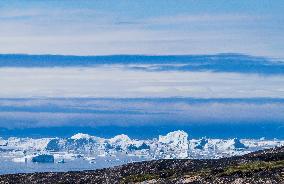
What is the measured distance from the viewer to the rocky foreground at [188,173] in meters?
85.2

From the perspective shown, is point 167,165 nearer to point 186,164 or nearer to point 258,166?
point 186,164

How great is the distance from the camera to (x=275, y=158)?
102m

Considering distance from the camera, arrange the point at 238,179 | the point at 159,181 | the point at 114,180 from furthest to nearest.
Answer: the point at 114,180 < the point at 159,181 < the point at 238,179

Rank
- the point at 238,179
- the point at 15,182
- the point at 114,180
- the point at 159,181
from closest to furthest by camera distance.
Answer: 1. the point at 238,179
2. the point at 159,181
3. the point at 114,180
4. the point at 15,182

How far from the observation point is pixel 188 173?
9412 centimetres

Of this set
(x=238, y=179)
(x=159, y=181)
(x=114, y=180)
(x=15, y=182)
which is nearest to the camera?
(x=238, y=179)

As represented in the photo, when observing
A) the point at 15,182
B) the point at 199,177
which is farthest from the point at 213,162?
the point at 15,182

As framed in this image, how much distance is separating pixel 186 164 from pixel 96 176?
12.5 metres

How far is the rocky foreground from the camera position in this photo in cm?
8519

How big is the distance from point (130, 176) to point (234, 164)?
13.3 m

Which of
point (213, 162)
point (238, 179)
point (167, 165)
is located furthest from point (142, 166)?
point (238, 179)

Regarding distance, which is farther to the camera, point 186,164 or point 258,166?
point 186,164

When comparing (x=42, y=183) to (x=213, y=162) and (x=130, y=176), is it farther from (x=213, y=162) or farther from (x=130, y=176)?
(x=213, y=162)

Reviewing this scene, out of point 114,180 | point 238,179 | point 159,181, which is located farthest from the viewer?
point 114,180
